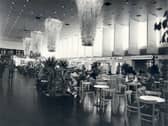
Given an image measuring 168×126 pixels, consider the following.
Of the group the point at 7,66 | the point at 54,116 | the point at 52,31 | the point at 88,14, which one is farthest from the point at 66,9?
the point at 7,66

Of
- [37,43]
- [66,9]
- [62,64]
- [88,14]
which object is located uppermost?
[66,9]

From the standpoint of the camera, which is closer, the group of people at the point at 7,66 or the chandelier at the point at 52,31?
the chandelier at the point at 52,31

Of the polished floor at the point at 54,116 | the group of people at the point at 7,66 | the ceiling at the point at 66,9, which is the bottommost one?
the polished floor at the point at 54,116

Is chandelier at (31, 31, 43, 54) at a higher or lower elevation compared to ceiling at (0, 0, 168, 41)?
lower

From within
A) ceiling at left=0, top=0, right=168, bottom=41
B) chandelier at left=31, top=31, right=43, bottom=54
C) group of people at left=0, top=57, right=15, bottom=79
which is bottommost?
group of people at left=0, top=57, right=15, bottom=79

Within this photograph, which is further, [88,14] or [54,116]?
[88,14]

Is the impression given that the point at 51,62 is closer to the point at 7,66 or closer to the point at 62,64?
the point at 62,64

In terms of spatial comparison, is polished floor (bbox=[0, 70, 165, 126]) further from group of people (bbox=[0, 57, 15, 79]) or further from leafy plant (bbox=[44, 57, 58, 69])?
group of people (bbox=[0, 57, 15, 79])

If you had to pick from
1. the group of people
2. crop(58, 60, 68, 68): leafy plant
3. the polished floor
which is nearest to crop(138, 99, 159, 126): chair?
the polished floor

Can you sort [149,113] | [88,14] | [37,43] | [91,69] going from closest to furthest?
[149,113]
[88,14]
[91,69]
[37,43]

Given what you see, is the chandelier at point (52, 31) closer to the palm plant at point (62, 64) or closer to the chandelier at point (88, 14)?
the palm plant at point (62, 64)

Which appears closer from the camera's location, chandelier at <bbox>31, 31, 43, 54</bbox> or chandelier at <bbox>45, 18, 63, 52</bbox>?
chandelier at <bbox>45, 18, 63, 52</bbox>

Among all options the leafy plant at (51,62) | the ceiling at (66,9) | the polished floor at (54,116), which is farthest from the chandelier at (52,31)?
the polished floor at (54,116)

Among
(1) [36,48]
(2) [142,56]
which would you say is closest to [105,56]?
(2) [142,56]
